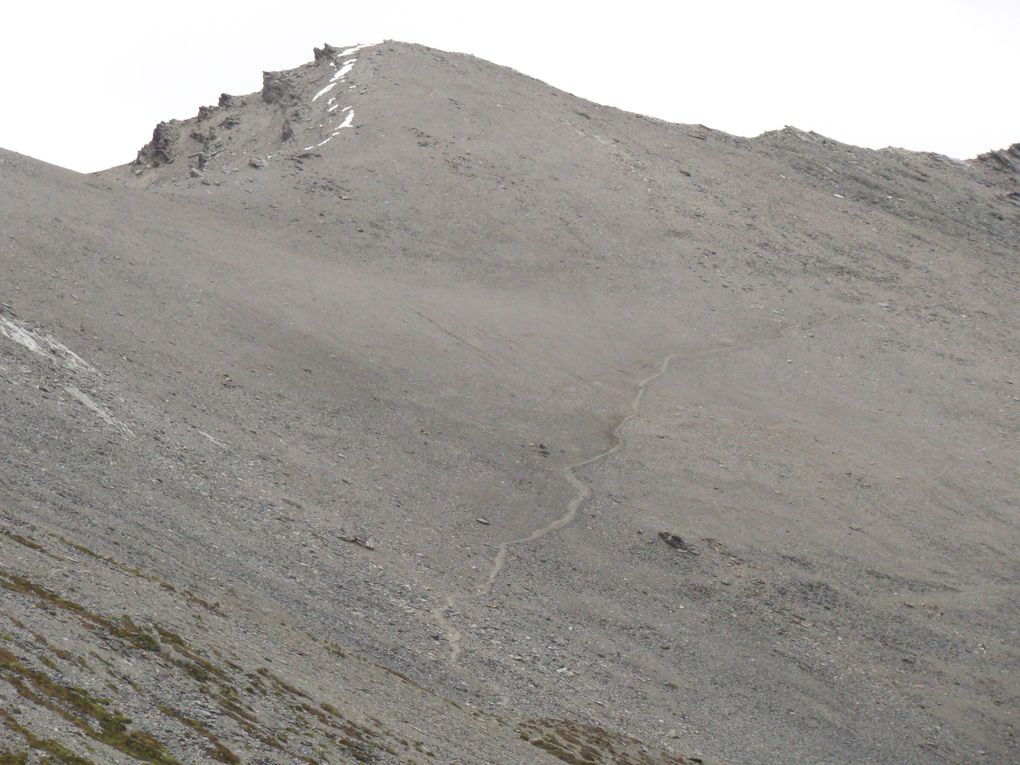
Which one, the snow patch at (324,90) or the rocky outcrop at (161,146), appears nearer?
the snow patch at (324,90)

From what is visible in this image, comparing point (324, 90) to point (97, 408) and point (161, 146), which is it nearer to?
point (161, 146)

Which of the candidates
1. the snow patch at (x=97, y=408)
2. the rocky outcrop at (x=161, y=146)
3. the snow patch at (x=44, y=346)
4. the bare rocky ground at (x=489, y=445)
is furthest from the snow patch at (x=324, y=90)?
the snow patch at (x=97, y=408)

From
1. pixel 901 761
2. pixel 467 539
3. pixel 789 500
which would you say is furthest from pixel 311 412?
pixel 901 761

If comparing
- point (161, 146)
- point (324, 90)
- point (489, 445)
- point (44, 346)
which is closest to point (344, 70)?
point (324, 90)

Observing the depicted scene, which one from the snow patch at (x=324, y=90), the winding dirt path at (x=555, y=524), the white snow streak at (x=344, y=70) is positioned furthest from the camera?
the white snow streak at (x=344, y=70)

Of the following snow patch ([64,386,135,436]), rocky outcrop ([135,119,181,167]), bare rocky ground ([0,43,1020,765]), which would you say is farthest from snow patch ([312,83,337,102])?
snow patch ([64,386,135,436])

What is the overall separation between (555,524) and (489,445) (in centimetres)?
542

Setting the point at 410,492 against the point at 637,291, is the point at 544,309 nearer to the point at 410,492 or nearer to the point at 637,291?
the point at 637,291

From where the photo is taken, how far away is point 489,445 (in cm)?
4772

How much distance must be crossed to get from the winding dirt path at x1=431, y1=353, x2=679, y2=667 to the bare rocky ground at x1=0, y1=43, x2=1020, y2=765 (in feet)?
0.61

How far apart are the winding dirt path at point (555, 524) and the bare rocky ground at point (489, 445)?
0.61 ft

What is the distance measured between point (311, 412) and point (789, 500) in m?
21.0

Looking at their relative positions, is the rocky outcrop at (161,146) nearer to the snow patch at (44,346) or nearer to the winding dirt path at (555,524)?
the winding dirt path at (555,524)

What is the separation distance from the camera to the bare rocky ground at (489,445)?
25609mm
